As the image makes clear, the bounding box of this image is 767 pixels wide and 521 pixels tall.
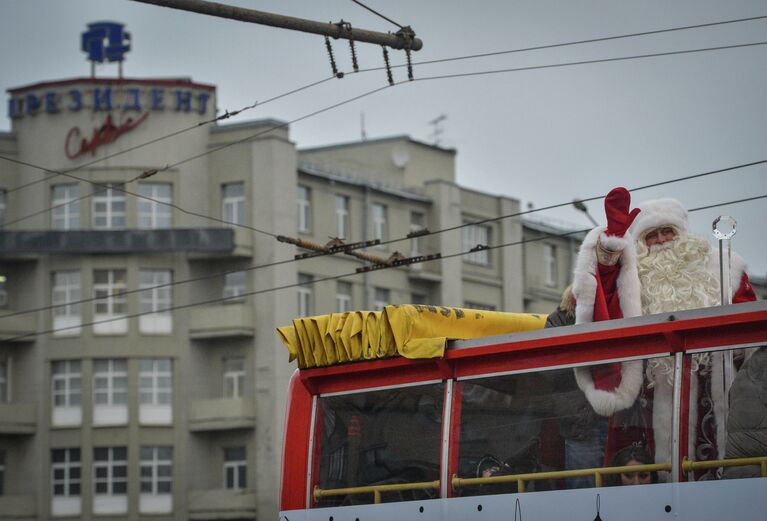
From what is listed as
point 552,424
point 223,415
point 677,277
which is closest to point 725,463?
point 552,424

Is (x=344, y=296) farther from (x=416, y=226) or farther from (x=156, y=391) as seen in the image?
(x=156, y=391)

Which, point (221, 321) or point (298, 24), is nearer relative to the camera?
point (298, 24)

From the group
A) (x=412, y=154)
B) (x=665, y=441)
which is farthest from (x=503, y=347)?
(x=412, y=154)

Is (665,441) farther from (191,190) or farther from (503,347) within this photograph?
(191,190)

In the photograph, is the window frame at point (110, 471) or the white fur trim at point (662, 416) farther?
the window frame at point (110, 471)

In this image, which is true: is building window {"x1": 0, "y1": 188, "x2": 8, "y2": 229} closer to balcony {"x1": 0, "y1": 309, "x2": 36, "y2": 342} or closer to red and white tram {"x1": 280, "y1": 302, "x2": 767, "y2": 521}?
balcony {"x1": 0, "y1": 309, "x2": 36, "y2": 342}

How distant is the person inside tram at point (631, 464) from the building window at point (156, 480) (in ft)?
155

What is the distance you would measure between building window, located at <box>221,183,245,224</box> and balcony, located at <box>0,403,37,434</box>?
1014 centimetres

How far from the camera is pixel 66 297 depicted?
5819cm

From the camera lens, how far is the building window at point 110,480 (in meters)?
56.0

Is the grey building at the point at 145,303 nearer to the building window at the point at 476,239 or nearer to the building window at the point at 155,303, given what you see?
the building window at the point at 155,303

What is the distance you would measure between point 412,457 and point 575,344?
6.32 feet

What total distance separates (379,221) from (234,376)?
31.3 ft

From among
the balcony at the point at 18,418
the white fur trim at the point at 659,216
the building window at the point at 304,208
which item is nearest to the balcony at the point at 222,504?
the balcony at the point at 18,418
